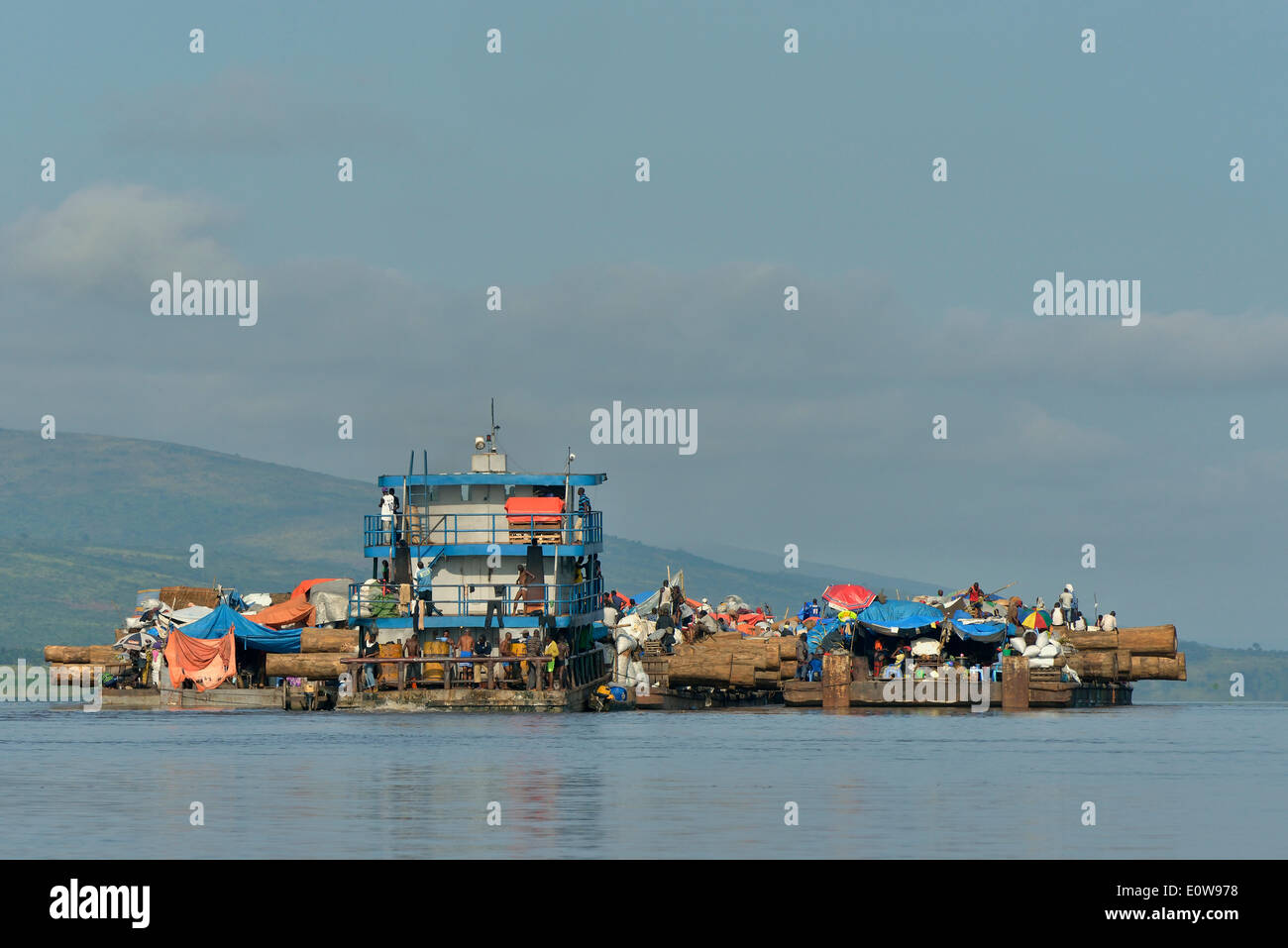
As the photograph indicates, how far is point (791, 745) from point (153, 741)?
61.7 ft

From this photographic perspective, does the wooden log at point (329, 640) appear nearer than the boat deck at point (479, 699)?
No

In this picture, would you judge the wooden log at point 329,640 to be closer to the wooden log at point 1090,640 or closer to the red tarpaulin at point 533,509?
the red tarpaulin at point 533,509

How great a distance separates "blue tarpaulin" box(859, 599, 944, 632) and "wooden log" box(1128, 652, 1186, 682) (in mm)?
9654

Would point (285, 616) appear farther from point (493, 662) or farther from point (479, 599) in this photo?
point (493, 662)

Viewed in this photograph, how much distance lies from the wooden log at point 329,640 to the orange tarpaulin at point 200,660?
114 inches

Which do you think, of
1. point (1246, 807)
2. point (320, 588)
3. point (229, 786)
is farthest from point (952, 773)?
point (320, 588)

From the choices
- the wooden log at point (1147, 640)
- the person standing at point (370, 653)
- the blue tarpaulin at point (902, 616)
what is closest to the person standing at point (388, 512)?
the person standing at point (370, 653)

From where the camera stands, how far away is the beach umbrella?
84.6 m

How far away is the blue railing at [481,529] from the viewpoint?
248 feet

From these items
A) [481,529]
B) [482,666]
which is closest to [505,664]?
[482,666]

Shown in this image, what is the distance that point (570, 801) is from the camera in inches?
1575

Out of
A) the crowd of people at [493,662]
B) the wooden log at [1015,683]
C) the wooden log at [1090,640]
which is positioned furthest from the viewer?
the wooden log at [1090,640]
